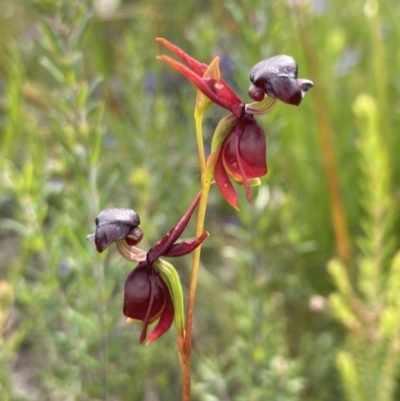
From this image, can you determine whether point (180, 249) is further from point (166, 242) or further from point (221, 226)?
point (221, 226)

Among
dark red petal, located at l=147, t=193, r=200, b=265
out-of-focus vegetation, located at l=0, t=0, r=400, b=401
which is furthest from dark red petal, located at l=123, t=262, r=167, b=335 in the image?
out-of-focus vegetation, located at l=0, t=0, r=400, b=401

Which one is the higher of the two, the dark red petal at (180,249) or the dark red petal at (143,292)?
the dark red petal at (180,249)

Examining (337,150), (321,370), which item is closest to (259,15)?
(337,150)

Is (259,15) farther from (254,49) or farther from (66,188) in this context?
(66,188)

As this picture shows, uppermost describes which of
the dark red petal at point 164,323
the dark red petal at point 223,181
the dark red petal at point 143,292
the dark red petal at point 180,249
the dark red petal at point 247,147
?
the dark red petal at point 247,147

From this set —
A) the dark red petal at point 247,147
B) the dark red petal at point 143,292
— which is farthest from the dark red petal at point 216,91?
the dark red petal at point 143,292

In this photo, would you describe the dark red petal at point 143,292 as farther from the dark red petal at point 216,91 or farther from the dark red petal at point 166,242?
the dark red petal at point 216,91

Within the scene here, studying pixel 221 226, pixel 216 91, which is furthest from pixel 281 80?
pixel 221 226
